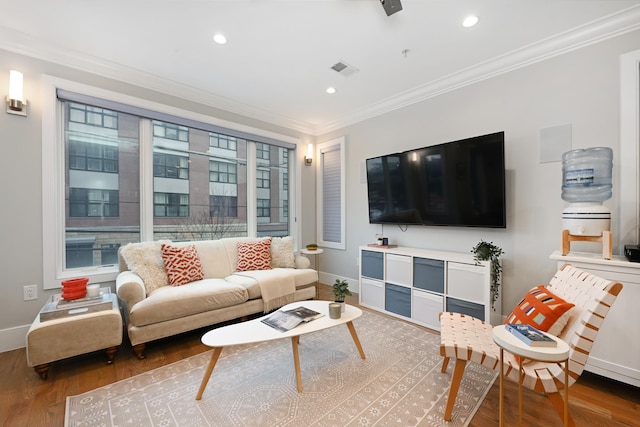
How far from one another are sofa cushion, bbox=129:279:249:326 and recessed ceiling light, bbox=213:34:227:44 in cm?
225

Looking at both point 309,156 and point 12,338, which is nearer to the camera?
point 12,338

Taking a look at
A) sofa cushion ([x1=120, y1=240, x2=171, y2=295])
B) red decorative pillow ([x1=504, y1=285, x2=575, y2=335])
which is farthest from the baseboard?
red decorative pillow ([x1=504, y1=285, x2=575, y2=335])

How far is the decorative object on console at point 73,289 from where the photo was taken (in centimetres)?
221

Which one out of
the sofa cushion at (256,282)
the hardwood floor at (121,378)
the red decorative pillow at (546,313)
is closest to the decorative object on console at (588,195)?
the red decorative pillow at (546,313)

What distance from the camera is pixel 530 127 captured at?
2.52 metres

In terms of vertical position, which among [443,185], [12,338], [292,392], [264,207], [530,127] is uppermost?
[530,127]

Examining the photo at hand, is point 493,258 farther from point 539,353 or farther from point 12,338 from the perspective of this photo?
point 12,338

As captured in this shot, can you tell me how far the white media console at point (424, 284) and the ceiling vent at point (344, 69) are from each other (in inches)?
79.4

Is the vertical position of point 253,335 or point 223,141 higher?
point 223,141

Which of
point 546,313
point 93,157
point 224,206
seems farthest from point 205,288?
point 546,313

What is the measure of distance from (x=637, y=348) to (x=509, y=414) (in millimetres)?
959

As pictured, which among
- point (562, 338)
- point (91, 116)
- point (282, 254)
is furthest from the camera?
point (282, 254)

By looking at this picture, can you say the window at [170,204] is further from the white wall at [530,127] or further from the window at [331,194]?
the white wall at [530,127]

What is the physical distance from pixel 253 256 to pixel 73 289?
65.8 inches
